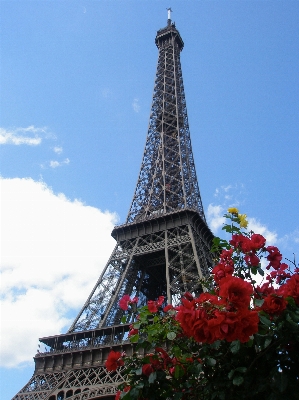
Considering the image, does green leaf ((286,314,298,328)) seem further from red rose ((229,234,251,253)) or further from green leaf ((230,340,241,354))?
red rose ((229,234,251,253))

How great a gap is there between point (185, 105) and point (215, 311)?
49.3 m

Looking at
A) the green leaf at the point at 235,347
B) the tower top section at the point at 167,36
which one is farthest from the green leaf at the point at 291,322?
the tower top section at the point at 167,36

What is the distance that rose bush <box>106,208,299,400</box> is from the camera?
555cm

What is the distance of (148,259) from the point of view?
37469mm

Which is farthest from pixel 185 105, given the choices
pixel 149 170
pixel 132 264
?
pixel 132 264

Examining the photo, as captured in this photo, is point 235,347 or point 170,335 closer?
point 235,347

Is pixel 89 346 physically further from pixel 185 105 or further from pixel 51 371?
pixel 185 105

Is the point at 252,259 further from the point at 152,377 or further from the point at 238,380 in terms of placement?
the point at 152,377

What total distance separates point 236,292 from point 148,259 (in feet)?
106

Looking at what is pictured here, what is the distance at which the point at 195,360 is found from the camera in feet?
Result: 24.0

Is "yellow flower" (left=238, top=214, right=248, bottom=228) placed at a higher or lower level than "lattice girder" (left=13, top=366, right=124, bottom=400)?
lower

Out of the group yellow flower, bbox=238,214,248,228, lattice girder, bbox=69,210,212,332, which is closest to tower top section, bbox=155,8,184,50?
lattice girder, bbox=69,210,212,332

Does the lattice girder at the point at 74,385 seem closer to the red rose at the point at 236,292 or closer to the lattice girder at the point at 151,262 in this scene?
the lattice girder at the point at 151,262

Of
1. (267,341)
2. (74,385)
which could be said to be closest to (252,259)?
(267,341)
